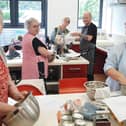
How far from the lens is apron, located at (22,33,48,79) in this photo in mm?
3046

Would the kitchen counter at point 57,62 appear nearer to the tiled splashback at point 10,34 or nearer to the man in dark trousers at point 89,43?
the man in dark trousers at point 89,43

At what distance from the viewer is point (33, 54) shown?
10.2ft

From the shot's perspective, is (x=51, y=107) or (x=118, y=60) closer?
(x=51, y=107)

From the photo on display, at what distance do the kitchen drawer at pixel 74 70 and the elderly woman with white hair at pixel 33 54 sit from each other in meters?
0.39

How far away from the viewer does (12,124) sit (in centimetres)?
123

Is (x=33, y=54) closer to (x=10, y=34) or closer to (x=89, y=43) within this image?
(x=89, y=43)

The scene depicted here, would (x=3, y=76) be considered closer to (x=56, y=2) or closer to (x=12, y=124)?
(x=12, y=124)

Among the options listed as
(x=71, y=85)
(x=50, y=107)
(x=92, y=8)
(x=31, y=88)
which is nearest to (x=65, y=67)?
(x=71, y=85)

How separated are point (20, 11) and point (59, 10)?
3.11ft

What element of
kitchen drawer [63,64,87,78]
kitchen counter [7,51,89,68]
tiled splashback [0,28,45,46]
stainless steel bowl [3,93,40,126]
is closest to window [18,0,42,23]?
tiled splashback [0,28,45,46]

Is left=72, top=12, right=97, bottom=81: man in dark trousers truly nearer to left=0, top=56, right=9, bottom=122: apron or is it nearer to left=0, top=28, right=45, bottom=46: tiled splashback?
left=0, top=28, right=45, bottom=46: tiled splashback

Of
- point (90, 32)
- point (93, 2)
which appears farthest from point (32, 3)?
point (90, 32)

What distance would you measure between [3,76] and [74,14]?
4.64 meters

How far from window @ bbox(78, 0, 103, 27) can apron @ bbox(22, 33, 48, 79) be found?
3.23 metres
